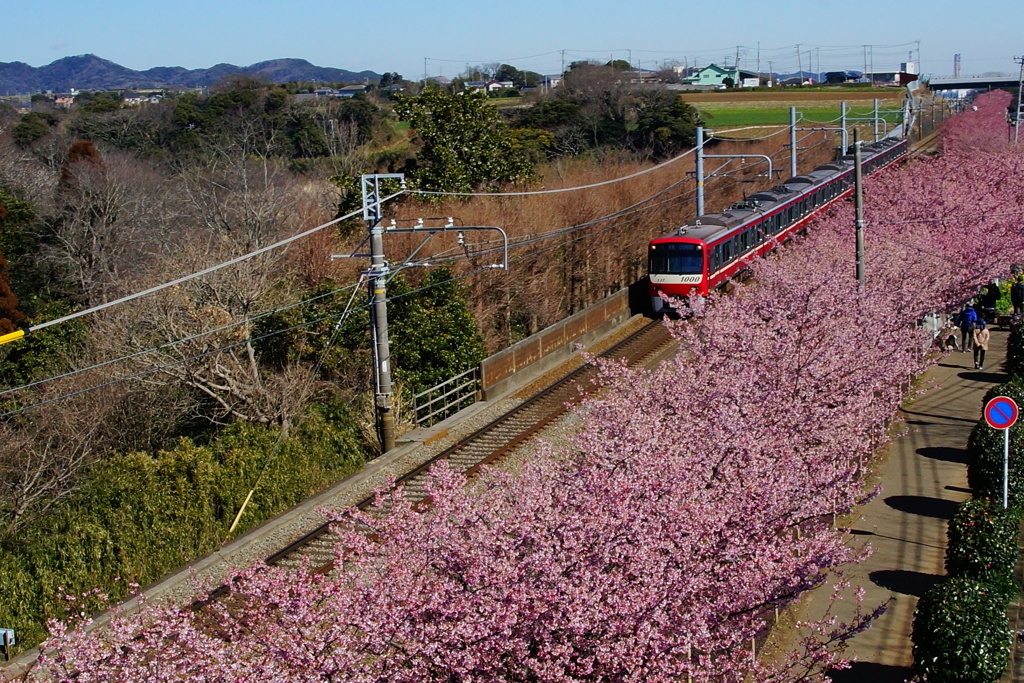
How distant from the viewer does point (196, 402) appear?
20766mm

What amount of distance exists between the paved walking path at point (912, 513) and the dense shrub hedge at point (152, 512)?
7.49m

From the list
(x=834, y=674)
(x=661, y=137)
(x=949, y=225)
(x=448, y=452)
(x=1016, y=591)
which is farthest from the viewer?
(x=661, y=137)

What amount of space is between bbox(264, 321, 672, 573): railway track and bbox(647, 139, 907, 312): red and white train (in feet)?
5.05

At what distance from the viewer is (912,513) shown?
14141mm

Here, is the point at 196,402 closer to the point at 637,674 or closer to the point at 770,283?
the point at 770,283

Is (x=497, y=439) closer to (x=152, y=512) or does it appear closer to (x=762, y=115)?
(x=152, y=512)

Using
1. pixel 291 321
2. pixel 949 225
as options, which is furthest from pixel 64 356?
pixel 949 225

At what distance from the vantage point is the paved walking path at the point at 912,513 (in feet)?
34.4

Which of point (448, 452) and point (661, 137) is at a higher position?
point (661, 137)

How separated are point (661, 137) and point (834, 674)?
53.6 metres

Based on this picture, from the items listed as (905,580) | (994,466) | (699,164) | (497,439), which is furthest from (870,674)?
(699,164)

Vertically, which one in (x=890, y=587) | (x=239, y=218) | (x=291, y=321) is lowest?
(x=890, y=587)

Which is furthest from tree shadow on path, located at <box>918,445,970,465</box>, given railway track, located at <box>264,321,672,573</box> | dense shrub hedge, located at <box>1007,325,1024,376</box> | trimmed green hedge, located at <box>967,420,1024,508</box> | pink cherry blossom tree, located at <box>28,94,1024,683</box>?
pink cherry blossom tree, located at <box>28,94,1024,683</box>

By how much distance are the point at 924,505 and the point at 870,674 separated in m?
5.16
